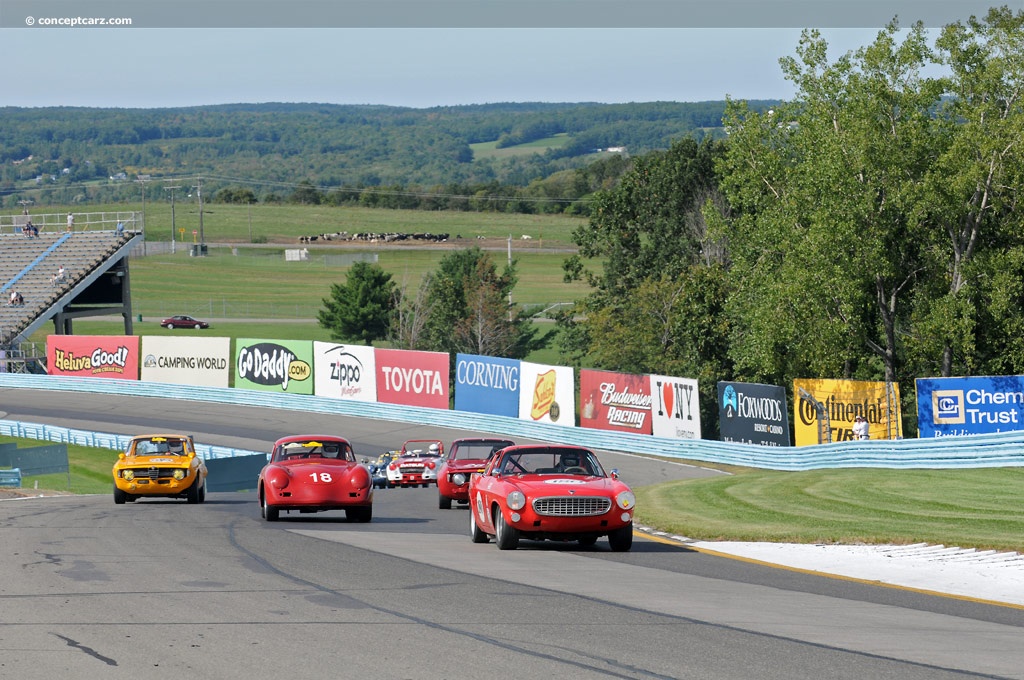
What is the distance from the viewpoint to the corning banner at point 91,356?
63156mm

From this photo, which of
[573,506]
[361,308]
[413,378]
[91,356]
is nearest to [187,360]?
[91,356]

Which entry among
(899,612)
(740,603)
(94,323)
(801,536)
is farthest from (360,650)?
(94,323)

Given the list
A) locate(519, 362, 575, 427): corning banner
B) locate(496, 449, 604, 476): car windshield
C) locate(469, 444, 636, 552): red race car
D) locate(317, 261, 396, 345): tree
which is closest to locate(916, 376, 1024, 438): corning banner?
locate(519, 362, 575, 427): corning banner

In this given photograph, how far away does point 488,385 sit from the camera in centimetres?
5053

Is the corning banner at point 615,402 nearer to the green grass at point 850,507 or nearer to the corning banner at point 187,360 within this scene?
the green grass at point 850,507

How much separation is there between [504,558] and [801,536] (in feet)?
16.0

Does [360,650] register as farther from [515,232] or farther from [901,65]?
[515,232]

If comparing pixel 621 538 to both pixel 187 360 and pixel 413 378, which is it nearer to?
pixel 413 378

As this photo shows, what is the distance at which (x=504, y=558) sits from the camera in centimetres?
1420

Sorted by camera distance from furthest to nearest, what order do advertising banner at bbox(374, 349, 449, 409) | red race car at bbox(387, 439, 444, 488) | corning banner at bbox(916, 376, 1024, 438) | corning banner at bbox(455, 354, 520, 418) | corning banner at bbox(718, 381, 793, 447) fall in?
advertising banner at bbox(374, 349, 449, 409), corning banner at bbox(455, 354, 520, 418), corning banner at bbox(718, 381, 793, 447), red race car at bbox(387, 439, 444, 488), corning banner at bbox(916, 376, 1024, 438)

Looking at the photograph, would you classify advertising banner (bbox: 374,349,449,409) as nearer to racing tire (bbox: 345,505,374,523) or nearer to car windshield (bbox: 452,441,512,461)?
car windshield (bbox: 452,441,512,461)

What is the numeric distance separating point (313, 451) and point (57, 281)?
178 feet

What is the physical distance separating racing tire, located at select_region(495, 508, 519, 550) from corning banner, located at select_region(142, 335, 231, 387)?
46.1 m

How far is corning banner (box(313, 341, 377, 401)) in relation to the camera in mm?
54812
